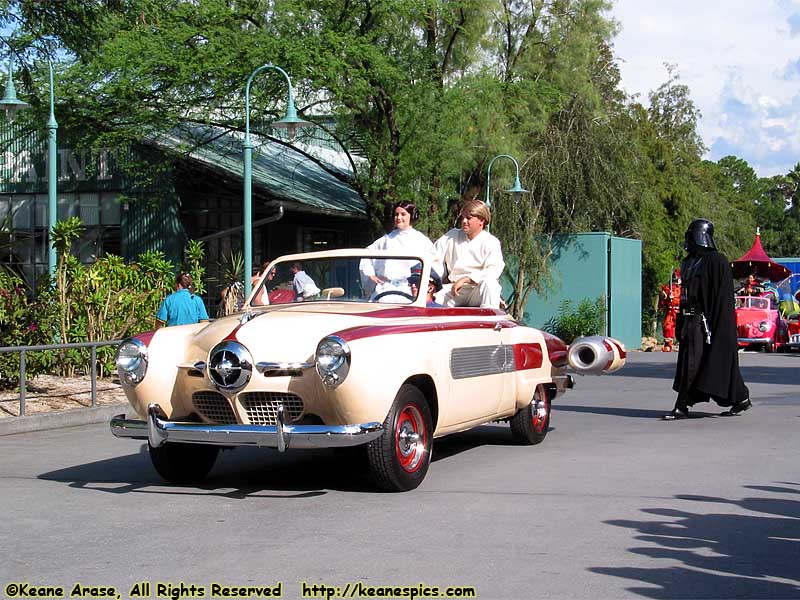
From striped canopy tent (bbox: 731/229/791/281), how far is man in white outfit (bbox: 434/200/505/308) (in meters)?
30.0

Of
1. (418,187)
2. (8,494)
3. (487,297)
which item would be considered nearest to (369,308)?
(487,297)

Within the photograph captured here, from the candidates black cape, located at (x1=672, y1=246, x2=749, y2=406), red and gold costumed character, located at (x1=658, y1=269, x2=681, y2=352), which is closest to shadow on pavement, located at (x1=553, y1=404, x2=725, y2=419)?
black cape, located at (x1=672, y1=246, x2=749, y2=406)

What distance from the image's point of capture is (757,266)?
39.0 m

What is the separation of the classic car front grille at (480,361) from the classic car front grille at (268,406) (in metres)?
1.34

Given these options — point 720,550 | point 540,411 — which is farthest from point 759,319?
point 720,550

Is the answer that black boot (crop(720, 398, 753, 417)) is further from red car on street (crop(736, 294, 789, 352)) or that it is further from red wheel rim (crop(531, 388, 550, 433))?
red car on street (crop(736, 294, 789, 352))

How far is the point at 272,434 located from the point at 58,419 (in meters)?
6.66

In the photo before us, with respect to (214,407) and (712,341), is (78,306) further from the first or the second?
(214,407)

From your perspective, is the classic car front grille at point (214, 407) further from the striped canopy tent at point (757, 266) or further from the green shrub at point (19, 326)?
the striped canopy tent at point (757, 266)

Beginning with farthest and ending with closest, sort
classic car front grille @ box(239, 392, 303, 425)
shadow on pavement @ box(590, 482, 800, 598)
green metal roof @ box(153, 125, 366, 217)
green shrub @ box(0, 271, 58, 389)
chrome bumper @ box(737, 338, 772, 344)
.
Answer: chrome bumper @ box(737, 338, 772, 344), green metal roof @ box(153, 125, 366, 217), green shrub @ box(0, 271, 58, 389), classic car front grille @ box(239, 392, 303, 425), shadow on pavement @ box(590, 482, 800, 598)

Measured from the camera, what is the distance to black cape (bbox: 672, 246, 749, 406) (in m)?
12.5

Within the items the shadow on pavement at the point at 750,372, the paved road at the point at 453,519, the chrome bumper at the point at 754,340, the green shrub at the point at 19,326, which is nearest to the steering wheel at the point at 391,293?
the paved road at the point at 453,519

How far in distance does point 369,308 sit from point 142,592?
3712 mm

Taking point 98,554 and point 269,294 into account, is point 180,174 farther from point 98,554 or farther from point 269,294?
point 98,554
